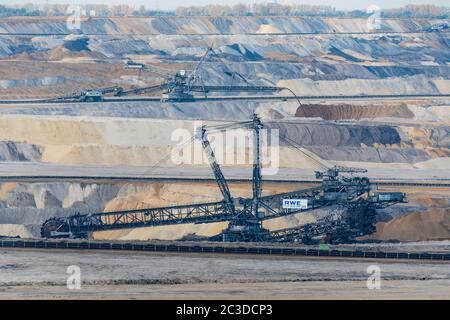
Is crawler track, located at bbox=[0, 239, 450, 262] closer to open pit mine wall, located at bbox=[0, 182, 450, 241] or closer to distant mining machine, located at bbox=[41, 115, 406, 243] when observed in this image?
distant mining machine, located at bbox=[41, 115, 406, 243]

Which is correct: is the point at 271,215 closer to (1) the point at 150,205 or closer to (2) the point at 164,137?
(1) the point at 150,205

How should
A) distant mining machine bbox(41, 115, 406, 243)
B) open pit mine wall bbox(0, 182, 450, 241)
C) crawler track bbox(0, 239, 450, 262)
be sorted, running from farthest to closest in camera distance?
1. open pit mine wall bbox(0, 182, 450, 241)
2. distant mining machine bbox(41, 115, 406, 243)
3. crawler track bbox(0, 239, 450, 262)

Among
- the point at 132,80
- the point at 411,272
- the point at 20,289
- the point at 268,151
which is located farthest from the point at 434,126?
the point at 20,289

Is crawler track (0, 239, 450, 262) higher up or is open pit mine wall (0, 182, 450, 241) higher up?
open pit mine wall (0, 182, 450, 241)

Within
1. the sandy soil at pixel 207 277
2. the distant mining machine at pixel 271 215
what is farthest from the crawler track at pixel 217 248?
the distant mining machine at pixel 271 215

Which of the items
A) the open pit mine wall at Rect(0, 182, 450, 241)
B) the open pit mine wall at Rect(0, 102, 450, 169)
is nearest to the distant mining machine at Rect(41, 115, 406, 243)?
the open pit mine wall at Rect(0, 182, 450, 241)

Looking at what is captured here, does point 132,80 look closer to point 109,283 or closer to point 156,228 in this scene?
point 156,228
